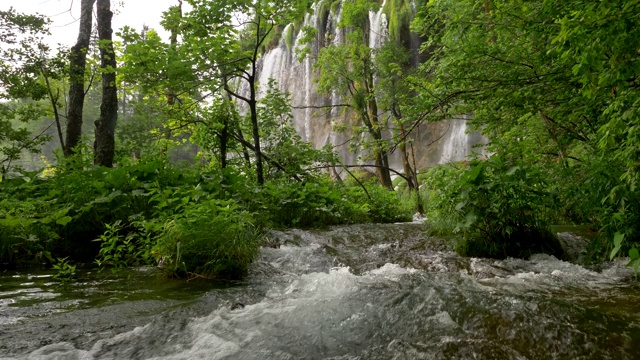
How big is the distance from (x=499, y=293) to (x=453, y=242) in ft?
6.82

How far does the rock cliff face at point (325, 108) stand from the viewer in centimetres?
1828

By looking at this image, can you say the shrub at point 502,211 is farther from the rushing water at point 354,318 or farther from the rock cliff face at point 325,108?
the rock cliff face at point 325,108

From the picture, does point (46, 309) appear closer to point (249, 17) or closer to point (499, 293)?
point (499, 293)

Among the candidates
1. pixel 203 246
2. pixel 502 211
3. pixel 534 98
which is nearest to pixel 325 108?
pixel 534 98

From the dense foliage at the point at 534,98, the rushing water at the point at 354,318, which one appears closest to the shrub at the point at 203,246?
the rushing water at the point at 354,318

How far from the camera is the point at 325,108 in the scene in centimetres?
1834

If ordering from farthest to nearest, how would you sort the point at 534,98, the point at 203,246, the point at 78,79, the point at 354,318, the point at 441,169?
1. the point at 78,79
2. the point at 441,169
3. the point at 534,98
4. the point at 203,246
5. the point at 354,318

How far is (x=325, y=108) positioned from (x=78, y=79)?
38.3ft

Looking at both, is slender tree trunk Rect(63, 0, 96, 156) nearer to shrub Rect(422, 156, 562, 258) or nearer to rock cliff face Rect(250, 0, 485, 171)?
shrub Rect(422, 156, 562, 258)

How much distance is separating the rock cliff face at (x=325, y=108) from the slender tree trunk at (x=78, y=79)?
9.41m

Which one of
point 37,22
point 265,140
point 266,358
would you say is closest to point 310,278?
point 266,358

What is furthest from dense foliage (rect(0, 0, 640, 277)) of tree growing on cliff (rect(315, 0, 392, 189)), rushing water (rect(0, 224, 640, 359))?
tree growing on cliff (rect(315, 0, 392, 189))

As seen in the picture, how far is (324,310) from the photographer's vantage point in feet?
8.80

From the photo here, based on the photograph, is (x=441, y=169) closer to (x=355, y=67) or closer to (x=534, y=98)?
(x=534, y=98)
